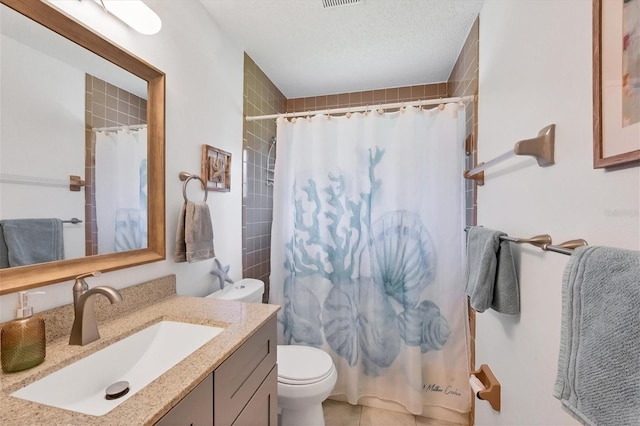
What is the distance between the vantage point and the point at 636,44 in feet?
1.70

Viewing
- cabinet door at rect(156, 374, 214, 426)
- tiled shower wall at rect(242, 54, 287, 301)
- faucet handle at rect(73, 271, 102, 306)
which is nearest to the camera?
cabinet door at rect(156, 374, 214, 426)

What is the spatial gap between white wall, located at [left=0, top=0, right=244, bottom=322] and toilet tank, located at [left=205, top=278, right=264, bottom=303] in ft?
0.31

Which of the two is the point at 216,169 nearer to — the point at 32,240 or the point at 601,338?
the point at 32,240

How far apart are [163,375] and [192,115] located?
1.26 m

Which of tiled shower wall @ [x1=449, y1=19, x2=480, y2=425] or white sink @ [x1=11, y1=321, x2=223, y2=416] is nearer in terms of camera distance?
white sink @ [x1=11, y1=321, x2=223, y2=416]

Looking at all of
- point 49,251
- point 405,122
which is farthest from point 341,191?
point 49,251

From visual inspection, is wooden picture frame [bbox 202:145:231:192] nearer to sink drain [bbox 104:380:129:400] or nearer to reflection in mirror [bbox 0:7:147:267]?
reflection in mirror [bbox 0:7:147:267]

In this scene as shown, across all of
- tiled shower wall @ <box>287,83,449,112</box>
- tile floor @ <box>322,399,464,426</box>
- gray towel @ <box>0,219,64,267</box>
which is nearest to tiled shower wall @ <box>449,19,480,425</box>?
tile floor @ <box>322,399,464,426</box>

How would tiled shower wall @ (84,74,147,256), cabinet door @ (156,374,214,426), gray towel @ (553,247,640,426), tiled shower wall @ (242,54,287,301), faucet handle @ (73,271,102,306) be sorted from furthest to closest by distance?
1. tiled shower wall @ (242,54,287,301)
2. tiled shower wall @ (84,74,147,256)
3. faucet handle @ (73,271,102,306)
4. cabinet door @ (156,374,214,426)
5. gray towel @ (553,247,640,426)

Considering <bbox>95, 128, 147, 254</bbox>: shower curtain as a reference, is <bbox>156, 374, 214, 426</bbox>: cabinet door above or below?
below

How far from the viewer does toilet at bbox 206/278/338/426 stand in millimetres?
1359

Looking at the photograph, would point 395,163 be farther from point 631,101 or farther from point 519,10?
point 631,101

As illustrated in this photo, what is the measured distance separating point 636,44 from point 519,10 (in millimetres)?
724

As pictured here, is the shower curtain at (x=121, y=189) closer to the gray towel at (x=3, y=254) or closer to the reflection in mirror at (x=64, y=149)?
the reflection in mirror at (x=64, y=149)
